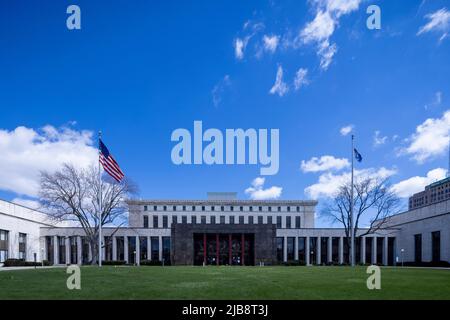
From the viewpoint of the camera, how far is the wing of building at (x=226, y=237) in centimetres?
7138

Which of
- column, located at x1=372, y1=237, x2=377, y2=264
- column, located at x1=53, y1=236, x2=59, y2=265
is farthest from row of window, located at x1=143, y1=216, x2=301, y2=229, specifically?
column, located at x1=53, y1=236, x2=59, y2=265

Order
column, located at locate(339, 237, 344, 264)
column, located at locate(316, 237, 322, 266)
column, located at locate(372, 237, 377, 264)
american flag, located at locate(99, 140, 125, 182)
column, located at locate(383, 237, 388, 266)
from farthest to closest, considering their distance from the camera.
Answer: column, located at locate(316, 237, 322, 266), column, located at locate(339, 237, 344, 264), column, located at locate(372, 237, 377, 264), column, located at locate(383, 237, 388, 266), american flag, located at locate(99, 140, 125, 182)

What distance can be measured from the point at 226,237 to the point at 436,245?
38843mm

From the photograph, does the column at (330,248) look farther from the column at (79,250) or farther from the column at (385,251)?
the column at (79,250)

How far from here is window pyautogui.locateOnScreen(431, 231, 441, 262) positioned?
Result: 64.8 metres

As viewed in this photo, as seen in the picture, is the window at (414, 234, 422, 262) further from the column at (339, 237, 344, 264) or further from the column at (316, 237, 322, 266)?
the column at (316, 237, 322, 266)

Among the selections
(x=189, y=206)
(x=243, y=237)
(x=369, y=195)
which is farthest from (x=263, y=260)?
(x=189, y=206)

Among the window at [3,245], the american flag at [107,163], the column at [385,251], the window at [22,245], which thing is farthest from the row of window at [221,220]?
the american flag at [107,163]

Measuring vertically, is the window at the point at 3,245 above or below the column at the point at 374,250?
above

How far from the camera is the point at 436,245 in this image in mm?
65812

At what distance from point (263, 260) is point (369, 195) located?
958 inches

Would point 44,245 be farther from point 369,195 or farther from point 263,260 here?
point 369,195
